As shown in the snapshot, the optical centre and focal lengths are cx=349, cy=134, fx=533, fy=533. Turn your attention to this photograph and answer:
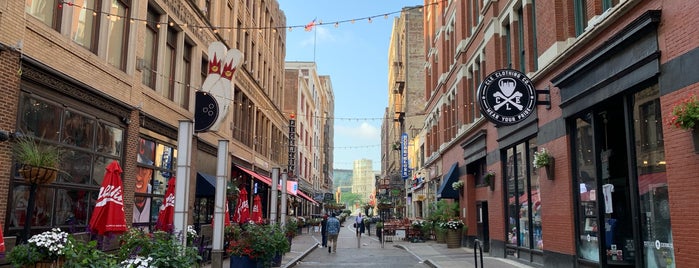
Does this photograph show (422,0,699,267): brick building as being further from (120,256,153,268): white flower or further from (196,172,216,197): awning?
(196,172,216,197): awning

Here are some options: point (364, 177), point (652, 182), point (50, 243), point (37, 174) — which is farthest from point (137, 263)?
point (364, 177)

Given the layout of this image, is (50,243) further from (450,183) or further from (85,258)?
(450,183)

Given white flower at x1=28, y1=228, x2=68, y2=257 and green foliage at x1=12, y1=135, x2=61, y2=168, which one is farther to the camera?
green foliage at x1=12, y1=135, x2=61, y2=168

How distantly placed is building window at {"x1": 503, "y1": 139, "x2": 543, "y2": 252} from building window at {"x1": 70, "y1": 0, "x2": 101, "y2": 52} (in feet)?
40.1

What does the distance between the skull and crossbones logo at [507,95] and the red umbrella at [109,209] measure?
28.9 feet

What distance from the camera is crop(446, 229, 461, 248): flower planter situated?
24.1 metres

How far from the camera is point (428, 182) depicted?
3575 centimetres

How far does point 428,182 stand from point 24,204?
28.1m

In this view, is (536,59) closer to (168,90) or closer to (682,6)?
(682,6)

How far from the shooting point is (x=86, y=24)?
41.5ft

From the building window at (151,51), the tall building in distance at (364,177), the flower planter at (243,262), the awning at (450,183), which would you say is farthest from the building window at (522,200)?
the tall building in distance at (364,177)

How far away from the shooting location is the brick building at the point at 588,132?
8797 millimetres

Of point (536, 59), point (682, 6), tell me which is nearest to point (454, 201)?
point (536, 59)

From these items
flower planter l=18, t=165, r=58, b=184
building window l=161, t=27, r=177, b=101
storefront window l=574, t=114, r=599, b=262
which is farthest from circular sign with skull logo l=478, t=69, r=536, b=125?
building window l=161, t=27, r=177, b=101
